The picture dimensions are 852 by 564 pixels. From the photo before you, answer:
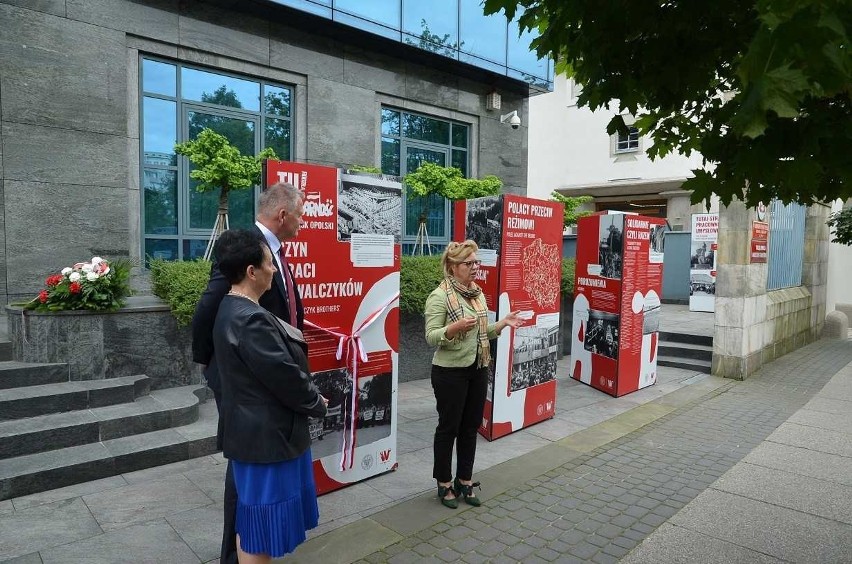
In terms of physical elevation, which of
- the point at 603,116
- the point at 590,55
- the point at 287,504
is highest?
the point at 603,116

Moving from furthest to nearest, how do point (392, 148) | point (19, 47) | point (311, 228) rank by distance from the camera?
point (392, 148) < point (19, 47) < point (311, 228)

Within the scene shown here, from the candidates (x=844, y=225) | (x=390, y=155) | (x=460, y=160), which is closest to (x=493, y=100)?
(x=460, y=160)

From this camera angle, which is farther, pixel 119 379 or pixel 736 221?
pixel 736 221

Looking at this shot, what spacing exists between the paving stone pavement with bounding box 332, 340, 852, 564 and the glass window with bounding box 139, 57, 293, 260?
24.2 feet

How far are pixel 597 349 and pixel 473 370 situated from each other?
4671mm

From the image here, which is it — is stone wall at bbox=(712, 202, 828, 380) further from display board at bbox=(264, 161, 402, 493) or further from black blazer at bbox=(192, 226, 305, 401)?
black blazer at bbox=(192, 226, 305, 401)

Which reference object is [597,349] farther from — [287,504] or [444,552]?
[287,504]

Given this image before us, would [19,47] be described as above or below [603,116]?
below

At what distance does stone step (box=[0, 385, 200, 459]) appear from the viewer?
459 cm

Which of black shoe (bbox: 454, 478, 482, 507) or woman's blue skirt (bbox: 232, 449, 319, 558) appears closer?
woman's blue skirt (bbox: 232, 449, 319, 558)

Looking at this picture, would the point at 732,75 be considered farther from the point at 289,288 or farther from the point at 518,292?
the point at 518,292

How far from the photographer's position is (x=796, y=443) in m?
6.17

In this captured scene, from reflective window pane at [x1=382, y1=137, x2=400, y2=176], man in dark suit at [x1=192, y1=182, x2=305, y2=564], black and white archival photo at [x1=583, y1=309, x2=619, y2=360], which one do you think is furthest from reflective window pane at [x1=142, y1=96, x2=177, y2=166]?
black and white archival photo at [x1=583, y1=309, x2=619, y2=360]

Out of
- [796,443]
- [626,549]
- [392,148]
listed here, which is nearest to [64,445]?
[626,549]
